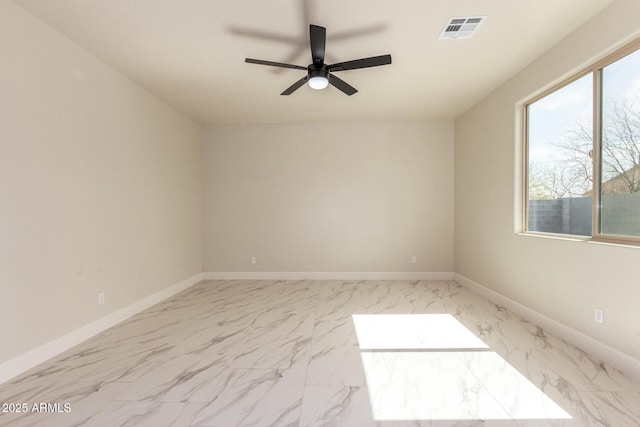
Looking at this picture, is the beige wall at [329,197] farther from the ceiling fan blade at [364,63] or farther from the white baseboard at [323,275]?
the ceiling fan blade at [364,63]

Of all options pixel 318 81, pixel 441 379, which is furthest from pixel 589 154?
pixel 318 81

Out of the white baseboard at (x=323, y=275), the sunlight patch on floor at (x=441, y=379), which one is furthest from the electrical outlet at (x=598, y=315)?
the white baseboard at (x=323, y=275)

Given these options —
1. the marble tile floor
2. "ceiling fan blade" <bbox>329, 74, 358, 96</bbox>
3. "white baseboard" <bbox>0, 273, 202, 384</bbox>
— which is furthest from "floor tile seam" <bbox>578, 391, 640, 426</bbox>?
"white baseboard" <bbox>0, 273, 202, 384</bbox>

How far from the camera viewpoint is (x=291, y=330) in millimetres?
2803

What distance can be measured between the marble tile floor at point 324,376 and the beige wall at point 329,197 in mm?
1708

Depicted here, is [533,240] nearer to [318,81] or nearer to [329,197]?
[318,81]

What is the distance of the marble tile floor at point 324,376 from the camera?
1.62m

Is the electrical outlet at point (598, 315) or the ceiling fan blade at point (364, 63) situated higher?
the ceiling fan blade at point (364, 63)

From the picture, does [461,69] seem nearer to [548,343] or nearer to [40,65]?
[548,343]

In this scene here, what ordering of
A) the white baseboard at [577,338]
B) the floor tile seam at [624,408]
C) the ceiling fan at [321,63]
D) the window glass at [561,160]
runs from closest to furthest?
1. the floor tile seam at [624,408]
2. the white baseboard at [577,338]
3. the ceiling fan at [321,63]
4. the window glass at [561,160]

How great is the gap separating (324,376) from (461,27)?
305 centimetres

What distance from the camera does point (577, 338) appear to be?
7.86 ft

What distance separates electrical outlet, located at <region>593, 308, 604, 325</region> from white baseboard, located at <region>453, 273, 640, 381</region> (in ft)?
0.54

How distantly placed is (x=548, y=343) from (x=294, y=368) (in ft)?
7.51
